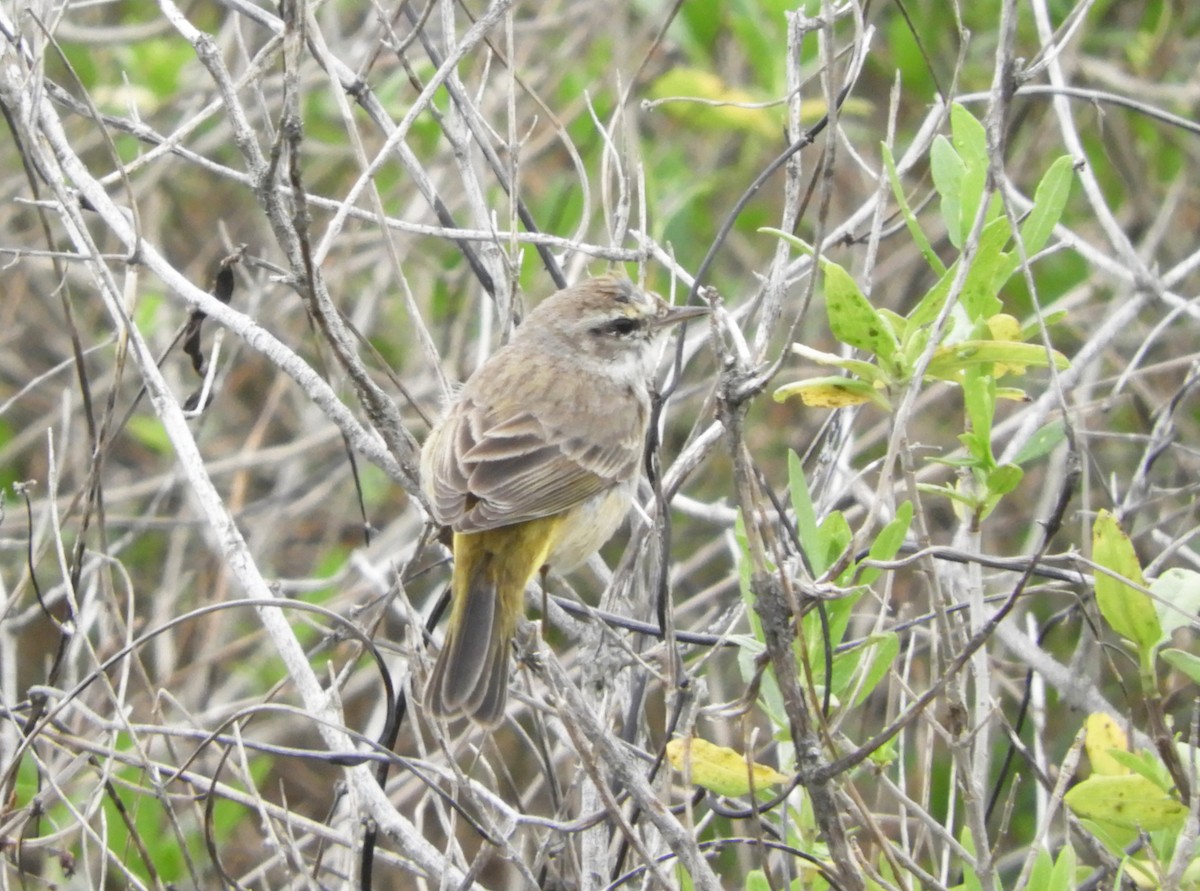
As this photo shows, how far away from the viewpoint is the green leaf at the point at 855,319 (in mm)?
2477

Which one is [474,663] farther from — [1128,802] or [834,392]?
[1128,802]

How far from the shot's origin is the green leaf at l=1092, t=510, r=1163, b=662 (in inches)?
98.8

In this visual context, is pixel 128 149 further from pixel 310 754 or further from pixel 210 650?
pixel 310 754

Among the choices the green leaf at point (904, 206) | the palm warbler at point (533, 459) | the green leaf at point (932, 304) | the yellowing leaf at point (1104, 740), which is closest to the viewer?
the green leaf at point (904, 206)

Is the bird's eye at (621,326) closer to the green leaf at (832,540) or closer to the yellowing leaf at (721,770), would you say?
the green leaf at (832,540)

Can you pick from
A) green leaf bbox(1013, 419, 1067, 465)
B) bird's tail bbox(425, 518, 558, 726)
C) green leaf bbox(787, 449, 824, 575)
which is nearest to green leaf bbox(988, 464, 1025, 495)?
green leaf bbox(1013, 419, 1067, 465)

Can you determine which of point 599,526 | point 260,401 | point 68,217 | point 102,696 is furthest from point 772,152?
point 68,217

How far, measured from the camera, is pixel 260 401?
24.1ft

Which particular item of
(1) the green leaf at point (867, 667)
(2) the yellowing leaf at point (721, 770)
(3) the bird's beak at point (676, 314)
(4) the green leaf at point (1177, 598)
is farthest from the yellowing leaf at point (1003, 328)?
(3) the bird's beak at point (676, 314)

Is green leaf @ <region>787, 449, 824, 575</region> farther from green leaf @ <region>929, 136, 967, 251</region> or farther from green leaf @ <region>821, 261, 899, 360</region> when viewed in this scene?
green leaf @ <region>929, 136, 967, 251</region>

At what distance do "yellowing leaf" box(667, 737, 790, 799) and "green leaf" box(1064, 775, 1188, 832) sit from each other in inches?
20.2

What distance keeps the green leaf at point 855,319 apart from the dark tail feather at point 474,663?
1.35m

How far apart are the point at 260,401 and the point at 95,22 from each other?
2.22m

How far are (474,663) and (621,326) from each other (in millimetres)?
1486
